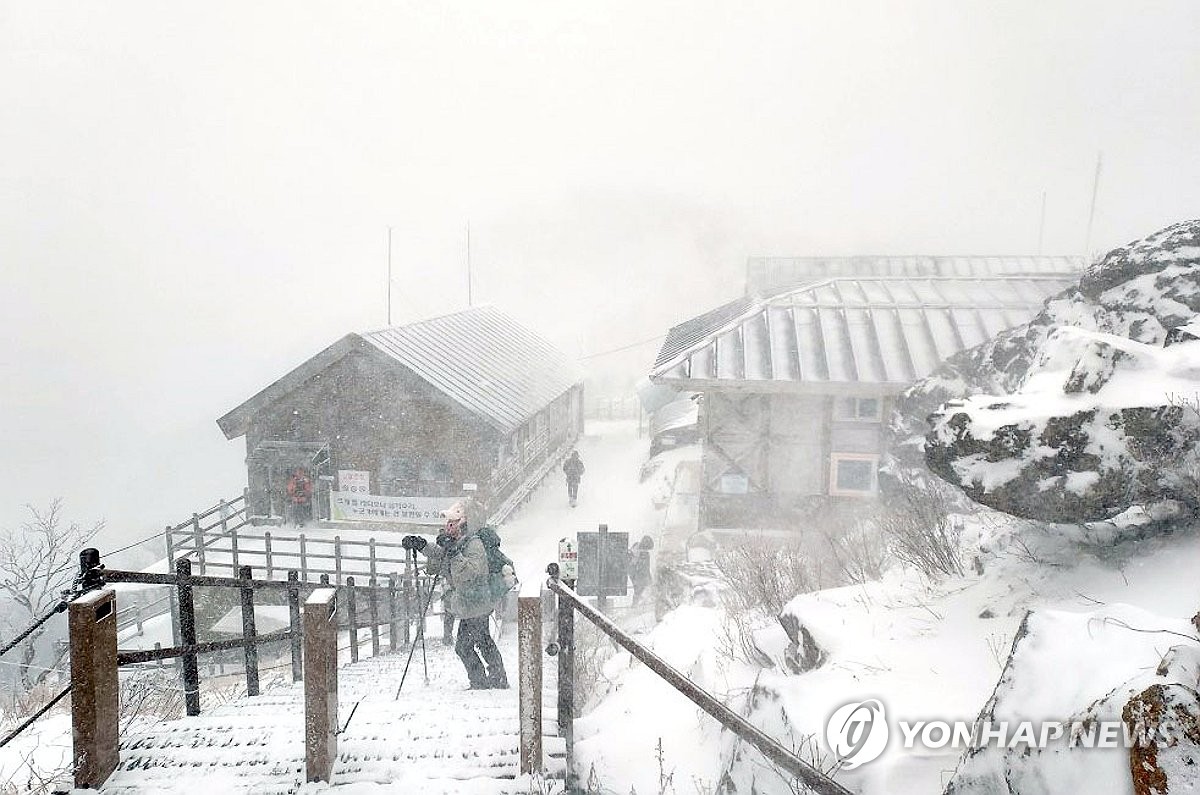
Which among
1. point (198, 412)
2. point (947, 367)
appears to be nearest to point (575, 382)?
point (947, 367)

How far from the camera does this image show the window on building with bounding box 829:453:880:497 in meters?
14.1

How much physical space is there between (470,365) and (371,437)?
396cm

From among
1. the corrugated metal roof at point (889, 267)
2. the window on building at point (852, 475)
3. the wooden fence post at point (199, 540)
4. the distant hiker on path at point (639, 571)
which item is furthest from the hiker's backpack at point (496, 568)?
the corrugated metal roof at point (889, 267)

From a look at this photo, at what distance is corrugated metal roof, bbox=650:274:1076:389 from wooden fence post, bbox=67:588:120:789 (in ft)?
33.1

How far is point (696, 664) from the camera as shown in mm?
5965

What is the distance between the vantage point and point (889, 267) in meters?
27.9

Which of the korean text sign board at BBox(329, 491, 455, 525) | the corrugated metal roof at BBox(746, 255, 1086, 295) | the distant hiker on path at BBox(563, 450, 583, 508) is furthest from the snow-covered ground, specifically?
the corrugated metal roof at BBox(746, 255, 1086, 295)

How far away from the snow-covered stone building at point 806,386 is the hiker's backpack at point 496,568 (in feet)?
23.4

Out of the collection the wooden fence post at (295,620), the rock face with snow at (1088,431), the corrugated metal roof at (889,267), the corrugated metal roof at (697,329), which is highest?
the corrugated metal roof at (889,267)

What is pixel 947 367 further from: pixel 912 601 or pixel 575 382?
pixel 575 382

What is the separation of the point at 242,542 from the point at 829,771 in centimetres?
1780

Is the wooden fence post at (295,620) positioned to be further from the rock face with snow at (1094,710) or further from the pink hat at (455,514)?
the rock face with snow at (1094,710)

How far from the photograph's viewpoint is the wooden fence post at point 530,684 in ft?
12.9

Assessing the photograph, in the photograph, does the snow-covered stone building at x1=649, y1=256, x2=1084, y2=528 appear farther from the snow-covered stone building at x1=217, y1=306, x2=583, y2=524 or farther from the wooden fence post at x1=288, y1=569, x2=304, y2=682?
the wooden fence post at x1=288, y1=569, x2=304, y2=682
